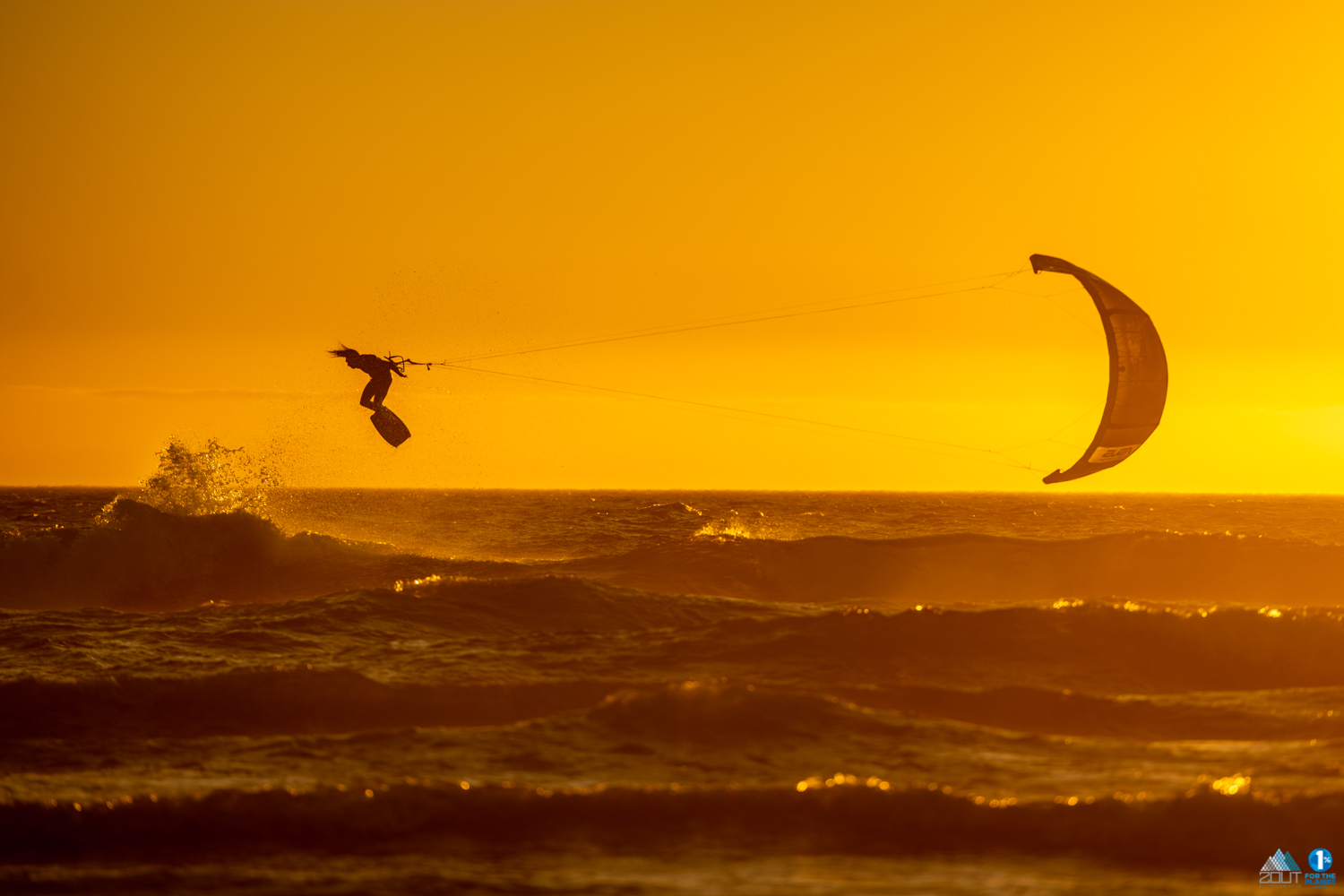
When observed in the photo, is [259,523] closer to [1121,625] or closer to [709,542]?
[709,542]

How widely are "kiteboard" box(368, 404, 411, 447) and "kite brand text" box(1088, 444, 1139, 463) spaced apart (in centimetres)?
1135

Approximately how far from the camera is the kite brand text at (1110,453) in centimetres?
1891

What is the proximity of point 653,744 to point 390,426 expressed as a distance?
32.9 feet

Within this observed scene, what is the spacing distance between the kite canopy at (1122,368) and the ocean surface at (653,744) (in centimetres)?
387

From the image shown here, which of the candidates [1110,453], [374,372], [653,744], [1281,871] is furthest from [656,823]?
[1110,453]

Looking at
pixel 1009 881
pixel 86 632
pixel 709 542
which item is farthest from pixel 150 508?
pixel 1009 881

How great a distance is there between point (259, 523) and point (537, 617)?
1105cm

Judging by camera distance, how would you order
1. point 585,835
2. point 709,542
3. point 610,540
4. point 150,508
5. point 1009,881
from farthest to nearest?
1. point 610,540
2. point 709,542
3. point 150,508
4. point 585,835
5. point 1009,881

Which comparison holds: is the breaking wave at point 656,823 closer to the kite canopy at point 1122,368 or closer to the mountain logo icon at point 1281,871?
the mountain logo icon at point 1281,871

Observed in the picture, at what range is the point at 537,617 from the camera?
52.5ft

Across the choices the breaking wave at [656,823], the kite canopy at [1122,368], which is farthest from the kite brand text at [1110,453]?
the breaking wave at [656,823]

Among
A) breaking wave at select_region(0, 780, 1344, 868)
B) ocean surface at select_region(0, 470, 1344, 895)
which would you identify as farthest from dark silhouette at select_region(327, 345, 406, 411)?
breaking wave at select_region(0, 780, 1344, 868)

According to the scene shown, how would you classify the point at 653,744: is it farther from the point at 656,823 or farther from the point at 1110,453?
the point at 1110,453

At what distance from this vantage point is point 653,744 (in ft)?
32.2
